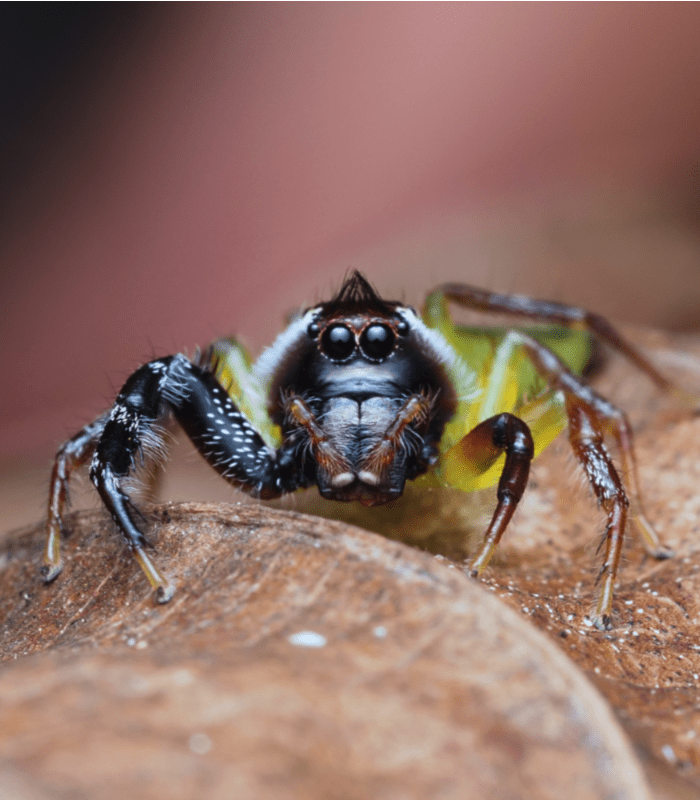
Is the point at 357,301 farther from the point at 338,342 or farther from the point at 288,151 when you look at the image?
the point at 288,151

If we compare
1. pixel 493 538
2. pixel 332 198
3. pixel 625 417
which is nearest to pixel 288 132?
pixel 332 198

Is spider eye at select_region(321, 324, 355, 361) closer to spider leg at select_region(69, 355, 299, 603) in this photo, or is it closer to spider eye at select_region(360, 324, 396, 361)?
spider eye at select_region(360, 324, 396, 361)

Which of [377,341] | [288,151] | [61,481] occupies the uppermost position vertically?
[288,151]

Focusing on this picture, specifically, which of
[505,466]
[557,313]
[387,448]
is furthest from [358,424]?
[557,313]

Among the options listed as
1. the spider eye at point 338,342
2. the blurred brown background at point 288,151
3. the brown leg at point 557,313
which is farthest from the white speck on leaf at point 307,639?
the blurred brown background at point 288,151

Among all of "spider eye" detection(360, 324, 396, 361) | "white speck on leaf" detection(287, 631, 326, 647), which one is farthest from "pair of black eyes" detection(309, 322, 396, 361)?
"white speck on leaf" detection(287, 631, 326, 647)

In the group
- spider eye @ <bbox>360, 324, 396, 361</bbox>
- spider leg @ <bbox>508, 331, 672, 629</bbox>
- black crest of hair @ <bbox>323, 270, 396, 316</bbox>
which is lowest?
spider leg @ <bbox>508, 331, 672, 629</bbox>
